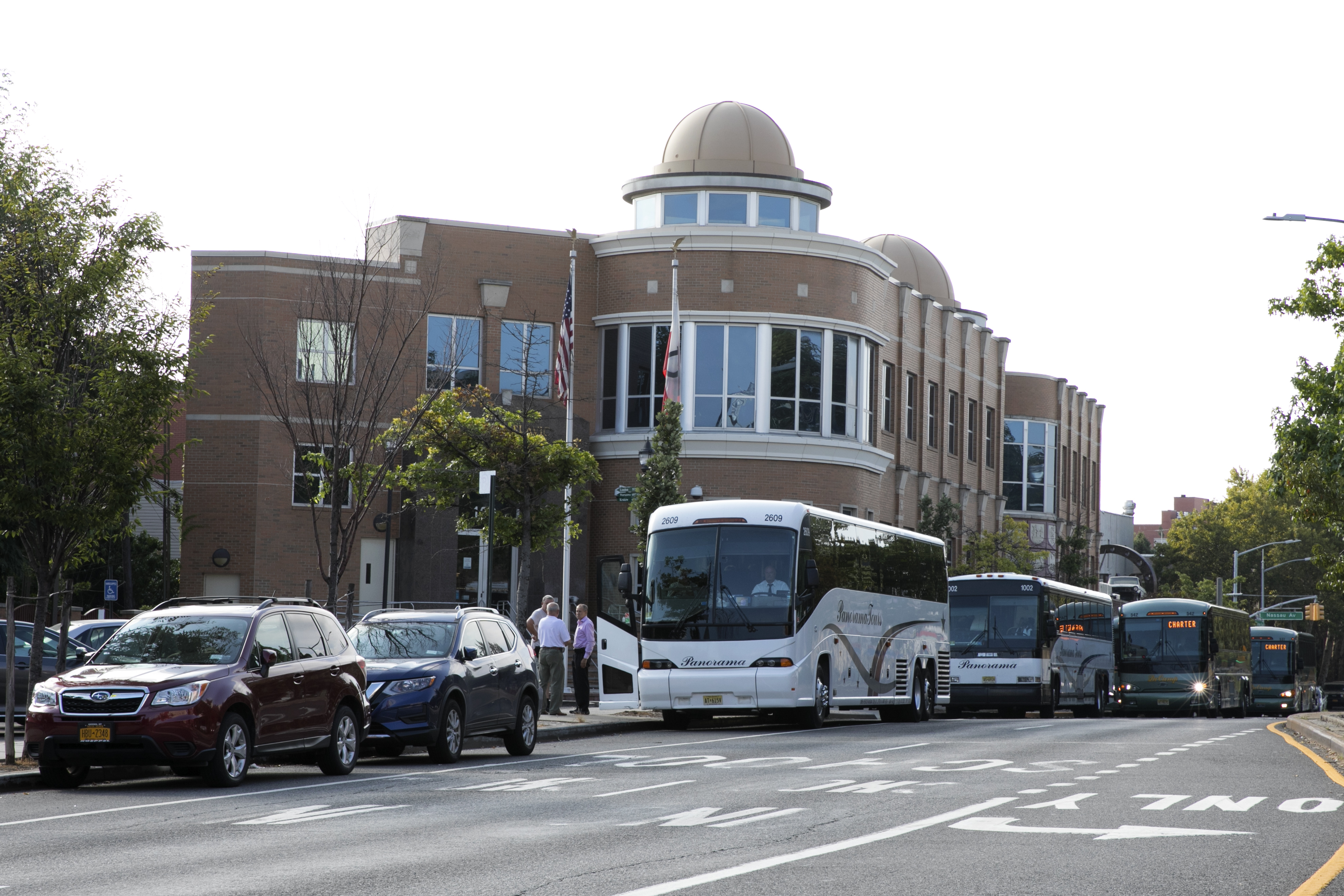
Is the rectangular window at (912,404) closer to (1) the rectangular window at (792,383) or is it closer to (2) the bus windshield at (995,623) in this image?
(1) the rectangular window at (792,383)

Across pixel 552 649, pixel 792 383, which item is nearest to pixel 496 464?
pixel 552 649

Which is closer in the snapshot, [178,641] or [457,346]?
[178,641]

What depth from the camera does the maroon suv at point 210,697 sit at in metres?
14.5

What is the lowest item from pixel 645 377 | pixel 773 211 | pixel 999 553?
pixel 999 553

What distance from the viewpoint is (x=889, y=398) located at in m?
50.1

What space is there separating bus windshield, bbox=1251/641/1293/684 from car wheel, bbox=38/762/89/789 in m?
54.7

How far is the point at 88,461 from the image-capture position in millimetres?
16984

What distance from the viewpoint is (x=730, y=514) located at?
2561cm

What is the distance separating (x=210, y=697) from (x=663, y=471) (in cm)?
1791

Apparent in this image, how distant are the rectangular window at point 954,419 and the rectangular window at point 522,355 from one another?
18.6 meters

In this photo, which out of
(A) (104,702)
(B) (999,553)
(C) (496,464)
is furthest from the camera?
(B) (999,553)

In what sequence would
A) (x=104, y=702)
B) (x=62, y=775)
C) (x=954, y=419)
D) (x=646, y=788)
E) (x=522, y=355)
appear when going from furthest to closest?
1. (x=954, y=419)
2. (x=522, y=355)
3. (x=62, y=775)
4. (x=646, y=788)
5. (x=104, y=702)

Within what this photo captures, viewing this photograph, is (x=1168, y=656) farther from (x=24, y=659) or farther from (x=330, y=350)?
(x=24, y=659)

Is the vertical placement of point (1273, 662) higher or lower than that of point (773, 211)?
lower
